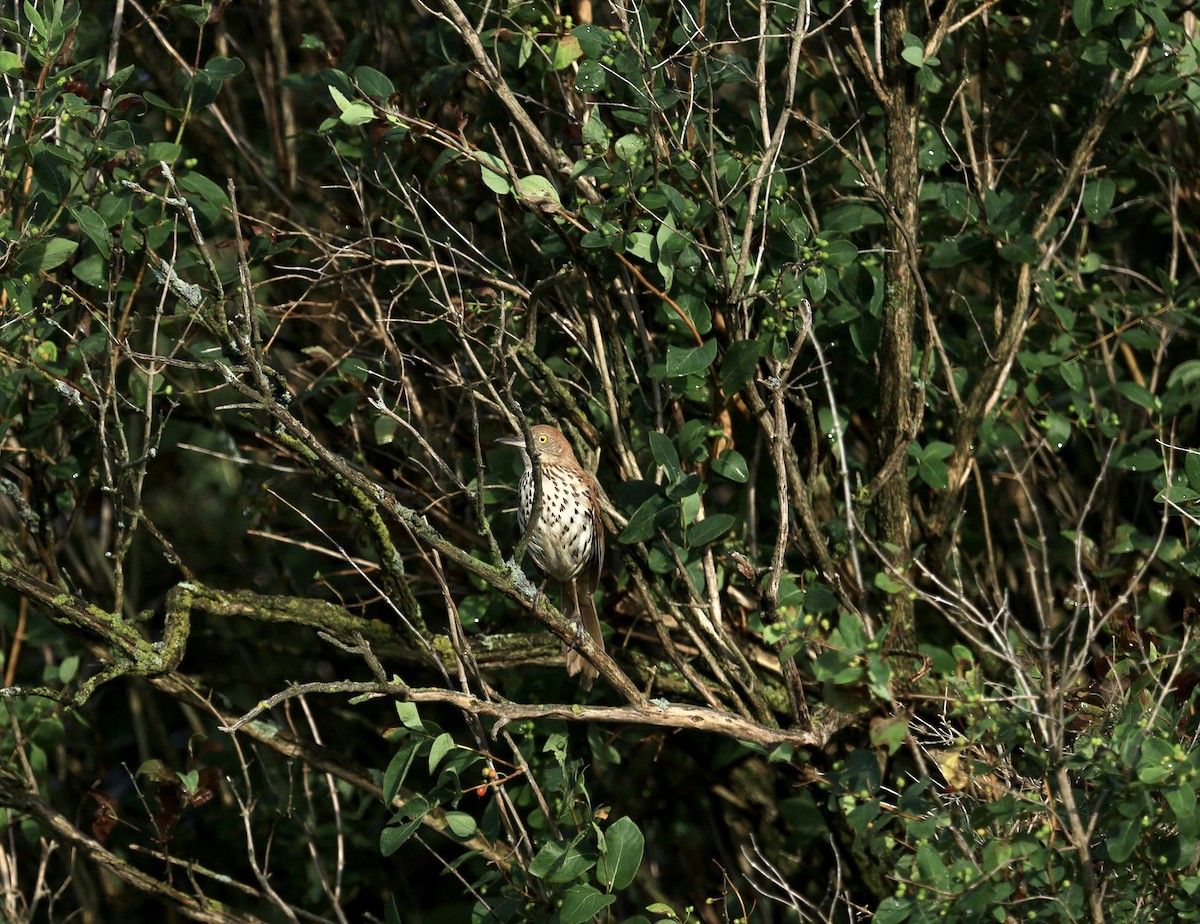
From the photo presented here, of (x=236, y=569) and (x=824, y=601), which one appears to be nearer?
(x=824, y=601)

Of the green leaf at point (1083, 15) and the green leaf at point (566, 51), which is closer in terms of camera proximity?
the green leaf at point (566, 51)

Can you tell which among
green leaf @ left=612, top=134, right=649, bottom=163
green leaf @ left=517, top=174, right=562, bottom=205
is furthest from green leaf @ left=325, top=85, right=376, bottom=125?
green leaf @ left=612, top=134, right=649, bottom=163

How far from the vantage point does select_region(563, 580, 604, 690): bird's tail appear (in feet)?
12.1

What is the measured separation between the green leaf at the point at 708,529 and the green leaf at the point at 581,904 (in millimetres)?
877

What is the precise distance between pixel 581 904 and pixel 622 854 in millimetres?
144

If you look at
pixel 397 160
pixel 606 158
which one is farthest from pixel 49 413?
pixel 606 158

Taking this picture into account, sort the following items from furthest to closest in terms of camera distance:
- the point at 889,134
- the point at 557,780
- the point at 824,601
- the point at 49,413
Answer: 1. the point at 49,413
2. the point at 889,134
3. the point at 557,780
4. the point at 824,601

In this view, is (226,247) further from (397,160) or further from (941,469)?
(941,469)

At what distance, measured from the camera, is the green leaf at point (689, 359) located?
11.1 feet

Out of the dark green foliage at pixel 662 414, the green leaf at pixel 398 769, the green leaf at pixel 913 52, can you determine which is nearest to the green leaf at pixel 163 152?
the dark green foliage at pixel 662 414

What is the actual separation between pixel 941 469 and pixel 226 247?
224 cm

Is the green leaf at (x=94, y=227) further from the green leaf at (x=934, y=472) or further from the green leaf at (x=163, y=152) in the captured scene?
the green leaf at (x=934, y=472)

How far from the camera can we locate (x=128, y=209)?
3.49 meters

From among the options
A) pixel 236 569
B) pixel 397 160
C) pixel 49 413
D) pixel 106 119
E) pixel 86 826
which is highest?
pixel 106 119
